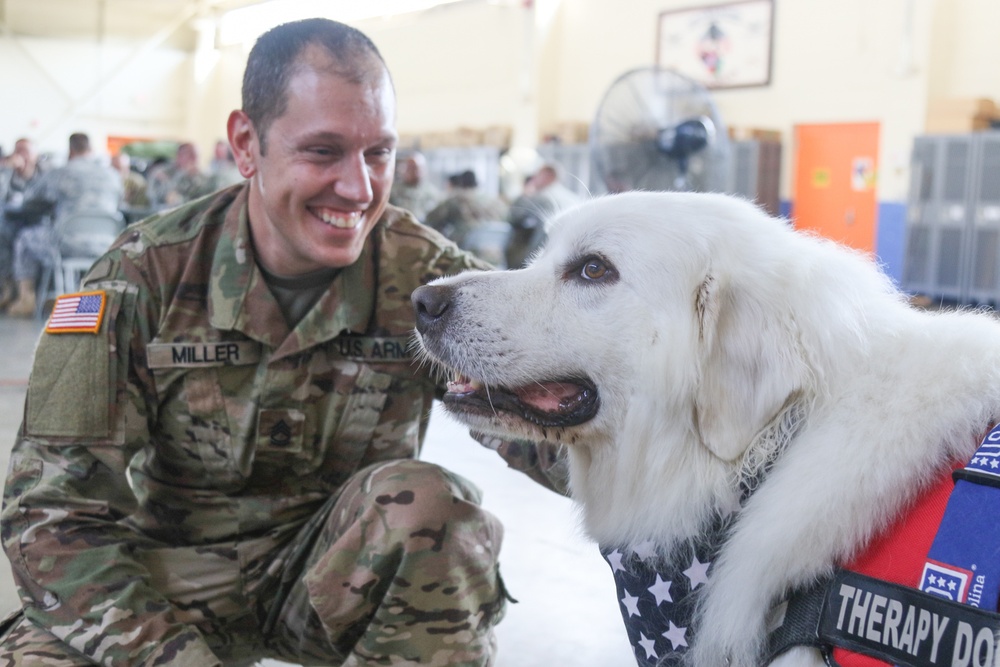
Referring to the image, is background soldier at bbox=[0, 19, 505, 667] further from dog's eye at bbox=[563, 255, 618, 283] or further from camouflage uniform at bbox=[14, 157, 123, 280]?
camouflage uniform at bbox=[14, 157, 123, 280]

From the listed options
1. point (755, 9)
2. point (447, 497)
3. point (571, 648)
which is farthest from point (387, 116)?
point (755, 9)

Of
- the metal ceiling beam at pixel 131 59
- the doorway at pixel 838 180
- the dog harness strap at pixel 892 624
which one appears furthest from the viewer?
the metal ceiling beam at pixel 131 59

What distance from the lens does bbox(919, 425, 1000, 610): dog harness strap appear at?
1154 mm

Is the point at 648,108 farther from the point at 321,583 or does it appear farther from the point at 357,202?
the point at 321,583

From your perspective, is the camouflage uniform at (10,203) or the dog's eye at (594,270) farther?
the camouflage uniform at (10,203)

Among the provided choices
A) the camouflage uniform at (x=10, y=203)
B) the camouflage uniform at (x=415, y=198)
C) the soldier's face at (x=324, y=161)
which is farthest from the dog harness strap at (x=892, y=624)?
the camouflage uniform at (x=10, y=203)

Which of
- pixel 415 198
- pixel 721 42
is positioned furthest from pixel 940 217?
pixel 415 198

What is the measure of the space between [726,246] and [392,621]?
917mm

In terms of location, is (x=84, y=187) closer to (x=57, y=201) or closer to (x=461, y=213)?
(x=57, y=201)

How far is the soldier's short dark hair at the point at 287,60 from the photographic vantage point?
1934 mm

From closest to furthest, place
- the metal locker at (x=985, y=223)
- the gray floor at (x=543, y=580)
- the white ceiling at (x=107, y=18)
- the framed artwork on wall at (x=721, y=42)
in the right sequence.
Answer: the gray floor at (x=543, y=580)
the metal locker at (x=985, y=223)
the framed artwork on wall at (x=721, y=42)
the white ceiling at (x=107, y=18)

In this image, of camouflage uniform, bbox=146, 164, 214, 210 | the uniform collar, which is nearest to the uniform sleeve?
the uniform collar

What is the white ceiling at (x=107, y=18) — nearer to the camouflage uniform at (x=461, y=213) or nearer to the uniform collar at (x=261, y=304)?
the camouflage uniform at (x=461, y=213)

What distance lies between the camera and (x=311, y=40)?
1.95 meters
